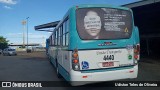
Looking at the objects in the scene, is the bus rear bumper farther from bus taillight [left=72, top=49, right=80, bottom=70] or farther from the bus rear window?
the bus rear window

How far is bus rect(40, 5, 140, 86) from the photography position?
25.3 ft

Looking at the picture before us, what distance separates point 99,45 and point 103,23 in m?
0.77

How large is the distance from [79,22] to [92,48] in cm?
95

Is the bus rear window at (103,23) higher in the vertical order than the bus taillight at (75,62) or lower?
higher

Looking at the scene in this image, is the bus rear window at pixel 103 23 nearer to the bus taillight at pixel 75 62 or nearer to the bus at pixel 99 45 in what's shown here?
the bus at pixel 99 45

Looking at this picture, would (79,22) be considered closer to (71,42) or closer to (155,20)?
(71,42)

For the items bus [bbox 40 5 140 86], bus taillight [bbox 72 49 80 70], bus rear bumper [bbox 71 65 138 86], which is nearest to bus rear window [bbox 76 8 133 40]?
bus [bbox 40 5 140 86]

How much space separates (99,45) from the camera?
7949mm

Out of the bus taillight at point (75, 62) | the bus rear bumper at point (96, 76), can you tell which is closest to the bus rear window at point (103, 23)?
the bus taillight at point (75, 62)

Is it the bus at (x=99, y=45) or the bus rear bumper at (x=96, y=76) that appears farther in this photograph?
the bus at (x=99, y=45)

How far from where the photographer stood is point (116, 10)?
27.3 ft

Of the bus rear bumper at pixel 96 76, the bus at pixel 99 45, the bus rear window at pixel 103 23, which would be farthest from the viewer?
the bus rear window at pixel 103 23

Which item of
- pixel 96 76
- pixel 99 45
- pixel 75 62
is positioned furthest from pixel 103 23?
pixel 96 76

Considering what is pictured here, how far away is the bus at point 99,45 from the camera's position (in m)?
7.72
